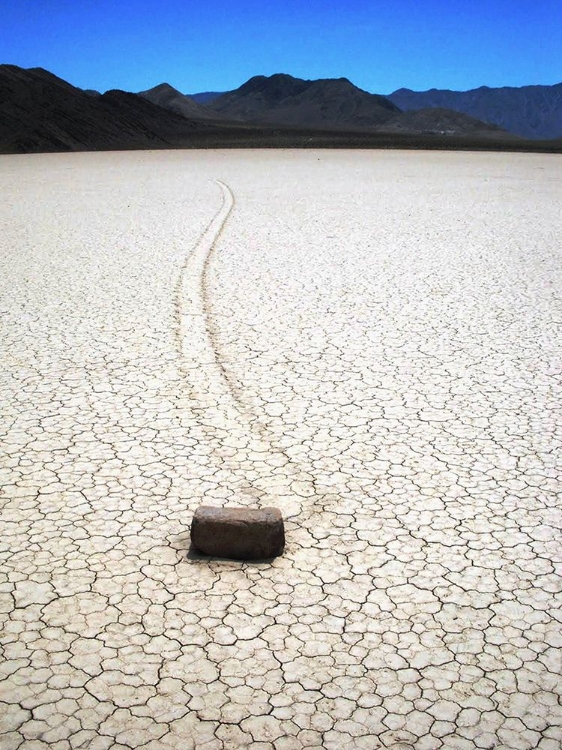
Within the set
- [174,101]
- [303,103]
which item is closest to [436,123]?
[303,103]

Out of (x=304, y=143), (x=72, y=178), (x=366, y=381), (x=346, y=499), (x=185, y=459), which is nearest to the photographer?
(x=346, y=499)

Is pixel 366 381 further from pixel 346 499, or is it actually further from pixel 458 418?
pixel 346 499

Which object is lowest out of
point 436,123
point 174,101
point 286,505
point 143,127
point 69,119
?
point 286,505

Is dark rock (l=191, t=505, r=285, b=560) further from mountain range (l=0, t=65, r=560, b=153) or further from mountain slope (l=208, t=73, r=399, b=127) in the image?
mountain slope (l=208, t=73, r=399, b=127)

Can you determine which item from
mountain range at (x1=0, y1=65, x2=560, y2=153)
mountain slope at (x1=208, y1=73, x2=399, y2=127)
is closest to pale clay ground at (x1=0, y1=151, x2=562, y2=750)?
mountain range at (x1=0, y1=65, x2=560, y2=153)

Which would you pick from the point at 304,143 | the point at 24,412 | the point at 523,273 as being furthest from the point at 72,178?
the point at 304,143

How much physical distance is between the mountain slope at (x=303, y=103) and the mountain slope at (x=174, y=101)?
264 inches

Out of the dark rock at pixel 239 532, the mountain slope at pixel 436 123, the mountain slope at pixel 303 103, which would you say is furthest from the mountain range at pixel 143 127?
the dark rock at pixel 239 532

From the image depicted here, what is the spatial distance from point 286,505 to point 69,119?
4878cm

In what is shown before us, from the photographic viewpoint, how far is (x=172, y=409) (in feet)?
12.5

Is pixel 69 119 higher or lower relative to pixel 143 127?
higher

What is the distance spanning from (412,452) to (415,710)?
1506 mm

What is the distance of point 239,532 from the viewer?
255 centimetres

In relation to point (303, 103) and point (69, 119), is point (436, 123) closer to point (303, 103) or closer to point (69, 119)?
point (303, 103)
